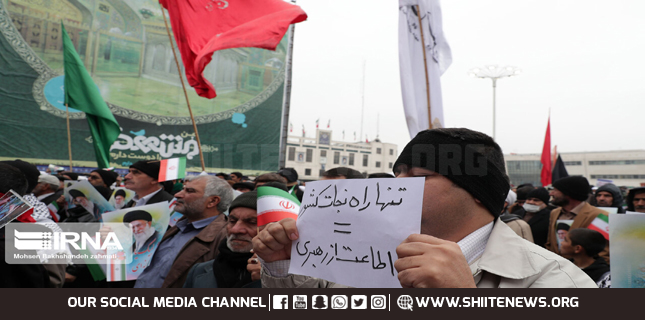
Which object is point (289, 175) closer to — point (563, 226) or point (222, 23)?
point (222, 23)

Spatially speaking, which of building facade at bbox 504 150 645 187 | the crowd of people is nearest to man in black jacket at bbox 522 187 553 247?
the crowd of people

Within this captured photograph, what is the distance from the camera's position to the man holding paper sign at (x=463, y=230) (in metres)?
1.01

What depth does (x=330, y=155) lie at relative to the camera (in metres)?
72.5

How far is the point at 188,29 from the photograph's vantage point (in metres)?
5.29

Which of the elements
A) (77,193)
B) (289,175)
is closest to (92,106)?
(77,193)

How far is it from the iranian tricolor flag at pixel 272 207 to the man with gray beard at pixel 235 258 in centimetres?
67

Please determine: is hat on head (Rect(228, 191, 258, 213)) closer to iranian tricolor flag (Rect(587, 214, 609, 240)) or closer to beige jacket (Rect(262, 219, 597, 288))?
beige jacket (Rect(262, 219, 597, 288))

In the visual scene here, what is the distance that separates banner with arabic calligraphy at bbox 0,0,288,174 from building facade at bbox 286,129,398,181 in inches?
1711
